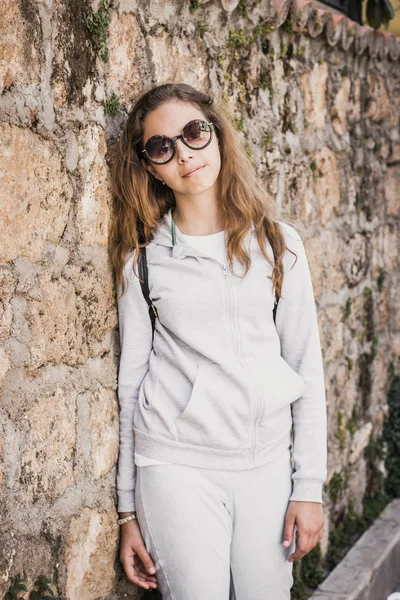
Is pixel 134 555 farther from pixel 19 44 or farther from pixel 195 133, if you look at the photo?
pixel 19 44

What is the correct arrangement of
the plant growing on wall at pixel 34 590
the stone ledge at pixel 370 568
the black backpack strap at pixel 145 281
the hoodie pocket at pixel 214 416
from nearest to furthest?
the plant growing on wall at pixel 34 590 → the hoodie pocket at pixel 214 416 → the black backpack strap at pixel 145 281 → the stone ledge at pixel 370 568

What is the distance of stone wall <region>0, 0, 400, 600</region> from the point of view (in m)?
2.08

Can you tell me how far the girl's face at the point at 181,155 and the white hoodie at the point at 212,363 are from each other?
159 mm

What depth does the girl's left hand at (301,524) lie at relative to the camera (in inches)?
96.9

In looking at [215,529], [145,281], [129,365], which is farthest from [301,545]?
[145,281]

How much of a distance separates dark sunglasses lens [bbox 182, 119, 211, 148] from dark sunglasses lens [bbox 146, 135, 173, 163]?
0.06 m

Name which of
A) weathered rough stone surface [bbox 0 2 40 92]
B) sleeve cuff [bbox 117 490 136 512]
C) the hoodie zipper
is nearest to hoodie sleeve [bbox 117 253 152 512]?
sleeve cuff [bbox 117 490 136 512]

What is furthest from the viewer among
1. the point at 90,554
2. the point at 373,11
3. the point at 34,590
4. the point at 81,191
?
the point at 373,11

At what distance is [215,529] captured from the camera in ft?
7.72

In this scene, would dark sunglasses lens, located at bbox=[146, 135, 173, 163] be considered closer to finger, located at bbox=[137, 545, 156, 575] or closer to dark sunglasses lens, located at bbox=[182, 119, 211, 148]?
dark sunglasses lens, located at bbox=[182, 119, 211, 148]

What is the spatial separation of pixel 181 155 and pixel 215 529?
44.3 inches

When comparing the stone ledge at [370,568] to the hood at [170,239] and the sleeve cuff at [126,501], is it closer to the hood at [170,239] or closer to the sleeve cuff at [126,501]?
the sleeve cuff at [126,501]

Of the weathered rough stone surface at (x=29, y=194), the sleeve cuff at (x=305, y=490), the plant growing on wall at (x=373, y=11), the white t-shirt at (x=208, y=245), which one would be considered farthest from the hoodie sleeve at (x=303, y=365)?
the plant growing on wall at (x=373, y=11)

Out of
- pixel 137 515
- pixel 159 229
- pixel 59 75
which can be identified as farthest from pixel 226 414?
pixel 59 75
